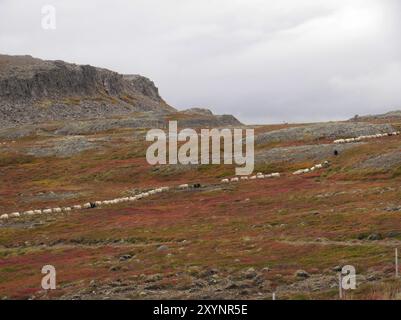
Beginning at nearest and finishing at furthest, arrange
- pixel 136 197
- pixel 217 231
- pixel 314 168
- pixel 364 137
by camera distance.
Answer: pixel 217 231
pixel 136 197
pixel 314 168
pixel 364 137

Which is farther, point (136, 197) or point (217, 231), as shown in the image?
point (136, 197)

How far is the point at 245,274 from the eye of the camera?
43.2 meters

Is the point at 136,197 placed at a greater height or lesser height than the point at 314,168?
lesser

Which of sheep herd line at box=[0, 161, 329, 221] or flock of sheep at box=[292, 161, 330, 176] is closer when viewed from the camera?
sheep herd line at box=[0, 161, 329, 221]

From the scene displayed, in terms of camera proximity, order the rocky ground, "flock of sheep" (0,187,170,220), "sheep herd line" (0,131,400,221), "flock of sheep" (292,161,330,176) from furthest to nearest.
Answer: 1. "flock of sheep" (292,161,330,176)
2. "sheep herd line" (0,131,400,221)
3. "flock of sheep" (0,187,170,220)
4. the rocky ground

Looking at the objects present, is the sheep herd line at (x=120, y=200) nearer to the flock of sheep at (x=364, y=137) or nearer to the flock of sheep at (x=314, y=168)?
the flock of sheep at (x=314, y=168)

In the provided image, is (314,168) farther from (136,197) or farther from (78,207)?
(78,207)

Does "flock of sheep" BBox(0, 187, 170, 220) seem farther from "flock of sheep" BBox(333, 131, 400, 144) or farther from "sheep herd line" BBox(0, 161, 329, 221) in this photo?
"flock of sheep" BBox(333, 131, 400, 144)

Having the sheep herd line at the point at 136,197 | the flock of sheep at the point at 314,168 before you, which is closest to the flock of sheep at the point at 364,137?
the flock of sheep at the point at 314,168

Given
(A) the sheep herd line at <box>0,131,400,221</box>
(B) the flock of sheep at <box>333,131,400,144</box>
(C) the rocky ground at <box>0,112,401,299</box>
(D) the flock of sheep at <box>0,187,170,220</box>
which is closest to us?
(C) the rocky ground at <box>0,112,401,299</box>

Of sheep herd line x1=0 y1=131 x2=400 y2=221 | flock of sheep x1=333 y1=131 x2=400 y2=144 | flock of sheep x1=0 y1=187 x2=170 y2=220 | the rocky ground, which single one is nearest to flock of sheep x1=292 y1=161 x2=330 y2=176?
sheep herd line x1=0 y1=131 x2=400 y2=221

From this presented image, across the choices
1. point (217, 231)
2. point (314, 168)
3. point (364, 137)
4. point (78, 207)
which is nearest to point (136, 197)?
point (78, 207)

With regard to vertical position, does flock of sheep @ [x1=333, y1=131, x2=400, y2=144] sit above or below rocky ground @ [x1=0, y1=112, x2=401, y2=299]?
above

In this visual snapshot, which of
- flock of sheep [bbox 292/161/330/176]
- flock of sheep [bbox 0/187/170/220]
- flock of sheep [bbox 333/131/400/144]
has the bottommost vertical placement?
flock of sheep [bbox 0/187/170/220]
